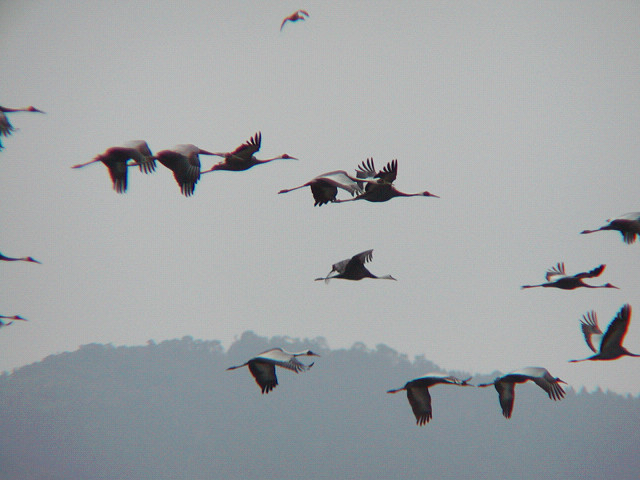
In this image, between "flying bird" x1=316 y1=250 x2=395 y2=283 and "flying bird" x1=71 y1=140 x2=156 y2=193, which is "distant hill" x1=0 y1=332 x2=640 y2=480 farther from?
"flying bird" x1=316 y1=250 x2=395 y2=283

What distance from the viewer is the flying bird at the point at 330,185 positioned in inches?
355

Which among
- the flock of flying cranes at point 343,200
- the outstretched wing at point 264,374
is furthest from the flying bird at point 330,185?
the outstretched wing at point 264,374

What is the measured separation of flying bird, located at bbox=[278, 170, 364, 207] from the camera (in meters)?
9.02

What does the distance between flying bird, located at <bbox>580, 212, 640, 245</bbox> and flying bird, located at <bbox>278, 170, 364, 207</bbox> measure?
3.82 metres

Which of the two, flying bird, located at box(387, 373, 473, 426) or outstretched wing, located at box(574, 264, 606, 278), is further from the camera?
flying bird, located at box(387, 373, 473, 426)

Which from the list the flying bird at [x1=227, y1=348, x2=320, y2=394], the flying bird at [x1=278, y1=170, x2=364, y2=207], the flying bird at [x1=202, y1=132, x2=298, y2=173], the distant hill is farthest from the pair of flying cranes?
the distant hill

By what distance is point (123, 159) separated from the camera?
9023 millimetres

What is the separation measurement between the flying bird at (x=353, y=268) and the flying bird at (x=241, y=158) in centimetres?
210

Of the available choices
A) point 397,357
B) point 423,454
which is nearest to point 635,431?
point 423,454

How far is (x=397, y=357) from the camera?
137 m

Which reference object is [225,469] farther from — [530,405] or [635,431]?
[635,431]

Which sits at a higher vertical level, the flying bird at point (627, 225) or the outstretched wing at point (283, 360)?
the flying bird at point (627, 225)

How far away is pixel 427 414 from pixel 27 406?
11128 centimetres

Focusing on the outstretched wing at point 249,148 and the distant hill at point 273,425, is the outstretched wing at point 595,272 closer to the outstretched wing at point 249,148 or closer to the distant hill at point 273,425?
the outstretched wing at point 249,148
